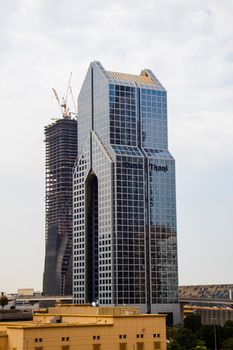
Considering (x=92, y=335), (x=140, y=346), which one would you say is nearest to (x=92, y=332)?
(x=92, y=335)

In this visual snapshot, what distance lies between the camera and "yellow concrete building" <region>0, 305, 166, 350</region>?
3750 inches

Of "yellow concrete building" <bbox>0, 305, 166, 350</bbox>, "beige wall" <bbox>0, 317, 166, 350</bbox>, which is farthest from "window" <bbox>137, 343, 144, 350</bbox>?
"beige wall" <bbox>0, 317, 166, 350</bbox>

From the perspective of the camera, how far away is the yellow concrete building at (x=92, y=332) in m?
95.2

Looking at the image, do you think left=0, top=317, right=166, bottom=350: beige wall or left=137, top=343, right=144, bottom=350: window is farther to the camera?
left=137, top=343, right=144, bottom=350: window

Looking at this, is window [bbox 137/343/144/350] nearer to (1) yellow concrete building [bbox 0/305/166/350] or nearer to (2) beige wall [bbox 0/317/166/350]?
(1) yellow concrete building [bbox 0/305/166/350]

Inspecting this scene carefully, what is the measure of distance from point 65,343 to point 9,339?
808 centimetres

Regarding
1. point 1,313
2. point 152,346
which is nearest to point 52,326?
point 152,346

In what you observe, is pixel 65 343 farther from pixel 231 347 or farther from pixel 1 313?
pixel 231 347

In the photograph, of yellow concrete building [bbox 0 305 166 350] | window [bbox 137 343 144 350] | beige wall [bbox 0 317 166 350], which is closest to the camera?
beige wall [bbox 0 317 166 350]

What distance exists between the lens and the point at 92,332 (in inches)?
3930

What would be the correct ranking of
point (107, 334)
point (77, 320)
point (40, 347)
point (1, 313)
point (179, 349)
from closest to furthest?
point (40, 347)
point (107, 334)
point (77, 320)
point (1, 313)
point (179, 349)

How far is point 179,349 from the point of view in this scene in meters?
196

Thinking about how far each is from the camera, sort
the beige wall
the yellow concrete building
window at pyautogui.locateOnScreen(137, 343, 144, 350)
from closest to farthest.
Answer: the beige wall
the yellow concrete building
window at pyautogui.locateOnScreen(137, 343, 144, 350)

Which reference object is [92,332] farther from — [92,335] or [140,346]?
[140,346]
